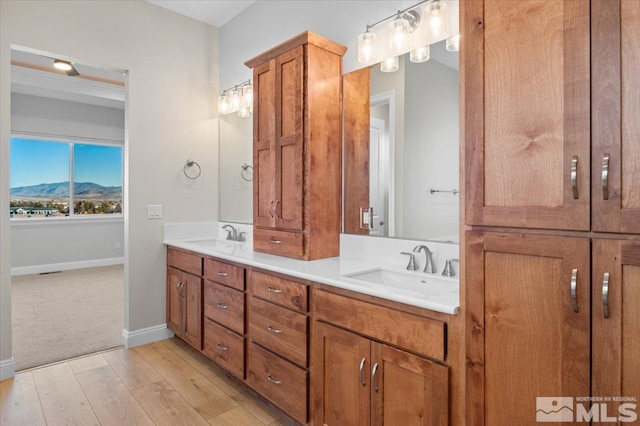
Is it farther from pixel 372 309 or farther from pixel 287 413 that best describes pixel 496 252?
pixel 287 413

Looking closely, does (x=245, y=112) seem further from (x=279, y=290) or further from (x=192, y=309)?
(x=279, y=290)

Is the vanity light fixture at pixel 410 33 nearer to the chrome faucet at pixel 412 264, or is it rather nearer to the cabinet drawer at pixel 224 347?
the chrome faucet at pixel 412 264

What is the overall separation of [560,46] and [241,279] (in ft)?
6.32

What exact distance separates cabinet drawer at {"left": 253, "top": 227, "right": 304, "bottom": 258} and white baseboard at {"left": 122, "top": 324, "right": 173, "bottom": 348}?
4.56 ft

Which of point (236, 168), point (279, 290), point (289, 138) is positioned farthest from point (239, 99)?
point (279, 290)

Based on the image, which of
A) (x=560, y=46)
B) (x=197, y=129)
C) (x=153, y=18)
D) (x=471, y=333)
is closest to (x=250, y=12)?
(x=153, y=18)

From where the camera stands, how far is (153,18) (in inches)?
124

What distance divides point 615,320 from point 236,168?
9.75 ft

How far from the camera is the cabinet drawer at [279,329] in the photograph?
180 cm

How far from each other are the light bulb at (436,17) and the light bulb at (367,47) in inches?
14.5

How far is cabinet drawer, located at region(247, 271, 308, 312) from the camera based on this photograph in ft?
5.94

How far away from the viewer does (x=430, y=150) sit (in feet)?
6.38
